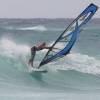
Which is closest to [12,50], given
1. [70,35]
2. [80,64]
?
[80,64]

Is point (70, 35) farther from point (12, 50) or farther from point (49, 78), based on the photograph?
point (12, 50)

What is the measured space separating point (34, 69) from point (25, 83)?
1.42 m

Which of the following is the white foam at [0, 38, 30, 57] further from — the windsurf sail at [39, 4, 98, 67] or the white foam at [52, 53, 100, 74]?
the windsurf sail at [39, 4, 98, 67]

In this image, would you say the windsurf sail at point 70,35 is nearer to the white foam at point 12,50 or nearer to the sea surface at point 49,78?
the sea surface at point 49,78

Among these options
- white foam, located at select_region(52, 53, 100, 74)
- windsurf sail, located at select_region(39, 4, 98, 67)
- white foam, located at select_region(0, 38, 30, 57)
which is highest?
windsurf sail, located at select_region(39, 4, 98, 67)

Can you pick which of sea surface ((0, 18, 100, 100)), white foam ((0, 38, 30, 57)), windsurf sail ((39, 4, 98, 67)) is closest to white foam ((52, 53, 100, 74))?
sea surface ((0, 18, 100, 100))

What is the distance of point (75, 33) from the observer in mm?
18719

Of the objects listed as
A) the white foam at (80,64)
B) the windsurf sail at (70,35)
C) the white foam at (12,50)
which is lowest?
the white foam at (12,50)

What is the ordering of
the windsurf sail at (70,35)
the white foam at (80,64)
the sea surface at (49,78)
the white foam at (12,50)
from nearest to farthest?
the sea surface at (49,78), the windsurf sail at (70,35), the white foam at (80,64), the white foam at (12,50)

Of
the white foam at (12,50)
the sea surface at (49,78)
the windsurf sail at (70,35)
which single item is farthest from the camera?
the white foam at (12,50)

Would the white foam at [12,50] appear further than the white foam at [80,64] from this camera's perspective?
Yes

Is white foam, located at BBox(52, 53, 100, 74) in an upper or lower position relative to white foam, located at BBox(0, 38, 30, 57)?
upper

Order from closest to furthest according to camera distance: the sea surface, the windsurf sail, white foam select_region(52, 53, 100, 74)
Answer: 1. the sea surface
2. the windsurf sail
3. white foam select_region(52, 53, 100, 74)

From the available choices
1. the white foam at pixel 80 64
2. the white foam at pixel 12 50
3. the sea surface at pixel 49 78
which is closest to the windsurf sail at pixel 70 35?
the sea surface at pixel 49 78
